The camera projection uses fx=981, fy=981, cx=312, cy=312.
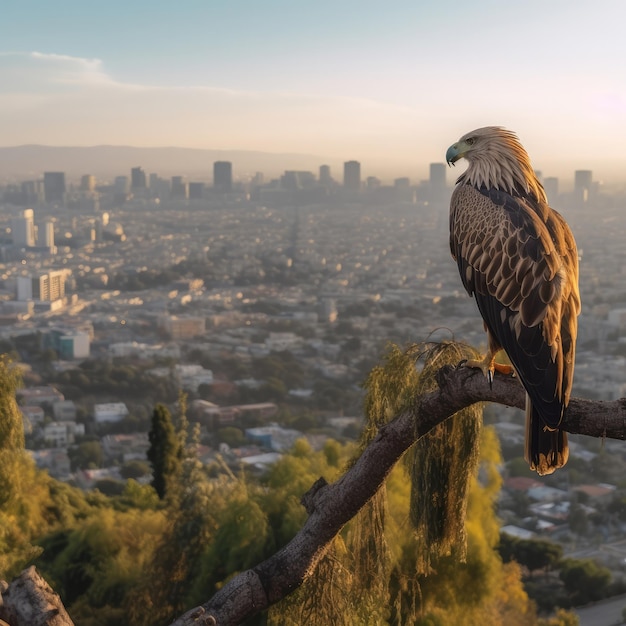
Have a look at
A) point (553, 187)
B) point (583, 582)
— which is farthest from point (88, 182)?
point (583, 582)

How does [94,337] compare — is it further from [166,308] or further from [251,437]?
[251,437]

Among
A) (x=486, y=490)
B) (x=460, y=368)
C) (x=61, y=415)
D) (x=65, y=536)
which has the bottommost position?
(x=61, y=415)

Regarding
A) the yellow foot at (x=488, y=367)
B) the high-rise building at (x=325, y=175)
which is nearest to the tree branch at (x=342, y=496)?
the yellow foot at (x=488, y=367)

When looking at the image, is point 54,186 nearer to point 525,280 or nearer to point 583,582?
point 583,582

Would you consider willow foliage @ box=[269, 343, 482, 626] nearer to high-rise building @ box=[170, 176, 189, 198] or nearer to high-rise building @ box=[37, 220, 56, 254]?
high-rise building @ box=[37, 220, 56, 254]

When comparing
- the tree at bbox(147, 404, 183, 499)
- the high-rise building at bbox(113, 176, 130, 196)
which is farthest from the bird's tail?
the high-rise building at bbox(113, 176, 130, 196)

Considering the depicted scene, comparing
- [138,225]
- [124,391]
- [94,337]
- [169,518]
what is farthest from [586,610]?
[138,225]

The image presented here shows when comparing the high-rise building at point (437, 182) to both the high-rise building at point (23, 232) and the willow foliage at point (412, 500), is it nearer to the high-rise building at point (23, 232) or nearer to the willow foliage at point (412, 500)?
the high-rise building at point (23, 232)
